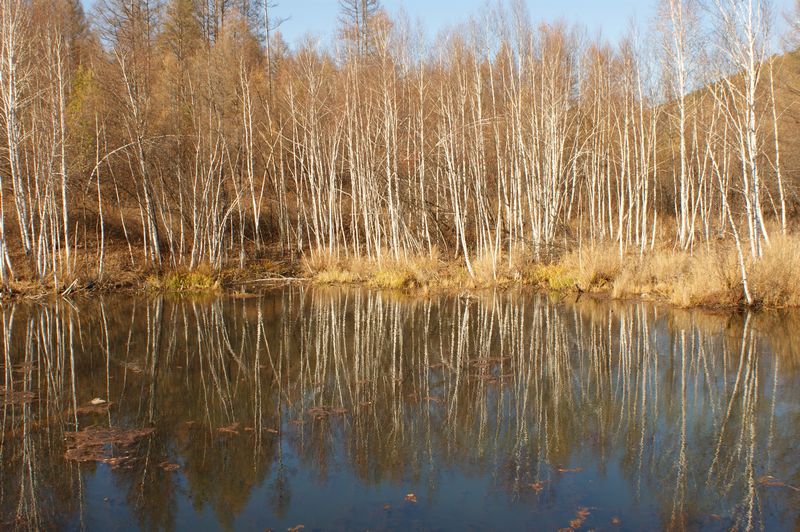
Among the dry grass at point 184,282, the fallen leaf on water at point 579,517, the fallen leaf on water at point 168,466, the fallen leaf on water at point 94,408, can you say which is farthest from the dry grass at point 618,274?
the fallen leaf on water at point 168,466

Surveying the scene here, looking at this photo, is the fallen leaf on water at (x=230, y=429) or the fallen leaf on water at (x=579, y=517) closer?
the fallen leaf on water at (x=579, y=517)

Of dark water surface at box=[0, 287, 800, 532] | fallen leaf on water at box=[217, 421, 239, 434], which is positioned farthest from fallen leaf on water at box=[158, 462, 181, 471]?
fallen leaf on water at box=[217, 421, 239, 434]

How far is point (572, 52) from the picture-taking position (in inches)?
859

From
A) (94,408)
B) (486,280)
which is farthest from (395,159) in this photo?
(94,408)

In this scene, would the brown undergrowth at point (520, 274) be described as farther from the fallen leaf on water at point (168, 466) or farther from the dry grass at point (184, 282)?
the fallen leaf on water at point (168, 466)

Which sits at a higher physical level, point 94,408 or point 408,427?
point 94,408

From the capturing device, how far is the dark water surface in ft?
16.5

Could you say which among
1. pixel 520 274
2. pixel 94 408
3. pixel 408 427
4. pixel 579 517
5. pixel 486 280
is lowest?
pixel 579 517

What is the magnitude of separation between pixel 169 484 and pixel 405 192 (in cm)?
1783

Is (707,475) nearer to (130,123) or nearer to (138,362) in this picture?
(138,362)

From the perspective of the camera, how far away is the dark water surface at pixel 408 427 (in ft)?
16.5

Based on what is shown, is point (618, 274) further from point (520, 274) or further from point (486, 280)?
point (486, 280)

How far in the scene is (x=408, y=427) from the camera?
678 cm

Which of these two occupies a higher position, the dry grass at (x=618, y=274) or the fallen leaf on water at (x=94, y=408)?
the dry grass at (x=618, y=274)
